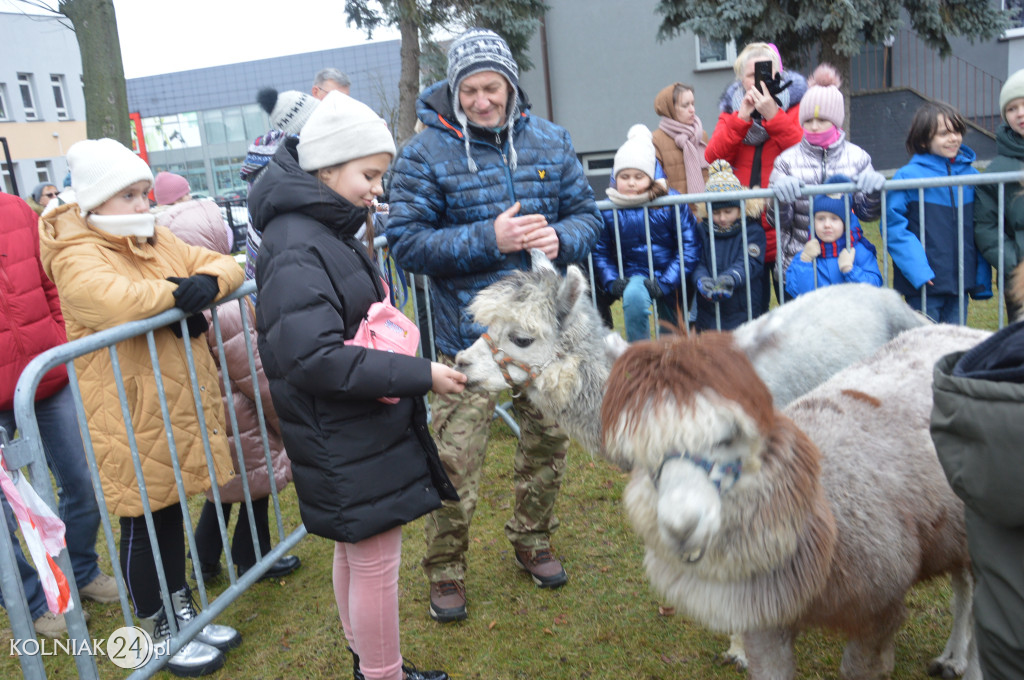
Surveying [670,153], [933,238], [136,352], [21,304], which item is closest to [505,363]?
[136,352]

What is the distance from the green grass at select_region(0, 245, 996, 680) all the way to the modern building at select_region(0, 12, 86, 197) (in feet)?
116

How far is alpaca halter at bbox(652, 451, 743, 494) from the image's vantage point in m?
1.88

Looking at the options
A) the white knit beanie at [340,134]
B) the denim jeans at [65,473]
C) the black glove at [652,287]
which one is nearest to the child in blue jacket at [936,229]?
the black glove at [652,287]

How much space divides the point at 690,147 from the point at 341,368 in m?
5.21

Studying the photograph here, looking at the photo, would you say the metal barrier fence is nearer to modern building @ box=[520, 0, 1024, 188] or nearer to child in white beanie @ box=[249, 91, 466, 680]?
child in white beanie @ box=[249, 91, 466, 680]

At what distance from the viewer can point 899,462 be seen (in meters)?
2.39

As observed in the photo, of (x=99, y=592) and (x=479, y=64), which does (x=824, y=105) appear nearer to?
(x=479, y=64)

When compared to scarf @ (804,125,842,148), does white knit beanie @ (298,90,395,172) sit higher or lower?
higher

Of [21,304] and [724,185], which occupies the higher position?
[724,185]

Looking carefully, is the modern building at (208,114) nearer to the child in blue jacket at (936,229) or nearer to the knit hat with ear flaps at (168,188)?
the knit hat with ear flaps at (168,188)

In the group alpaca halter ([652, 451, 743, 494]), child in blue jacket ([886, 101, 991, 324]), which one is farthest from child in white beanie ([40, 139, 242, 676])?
child in blue jacket ([886, 101, 991, 324])

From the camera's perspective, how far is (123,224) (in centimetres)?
301

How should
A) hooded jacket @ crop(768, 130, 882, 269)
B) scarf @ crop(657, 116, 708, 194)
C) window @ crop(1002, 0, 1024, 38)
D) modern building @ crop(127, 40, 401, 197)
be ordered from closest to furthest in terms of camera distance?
hooded jacket @ crop(768, 130, 882, 269) < scarf @ crop(657, 116, 708, 194) < window @ crop(1002, 0, 1024, 38) < modern building @ crop(127, 40, 401, 197)

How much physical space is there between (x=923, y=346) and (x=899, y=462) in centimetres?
75
